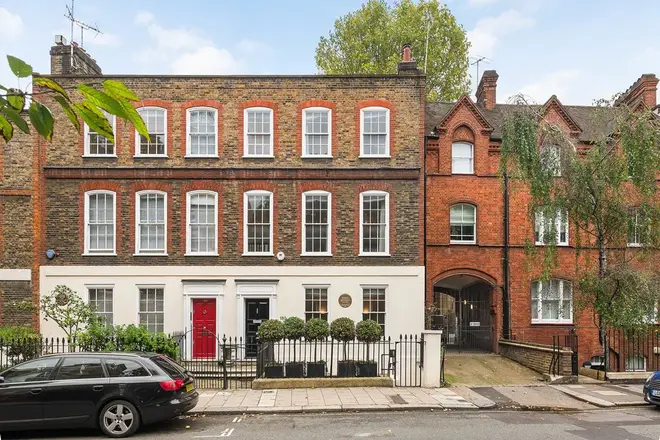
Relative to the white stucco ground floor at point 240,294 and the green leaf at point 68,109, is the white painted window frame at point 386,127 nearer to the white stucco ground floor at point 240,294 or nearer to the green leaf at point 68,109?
the white stucco ground floor at point 240,294

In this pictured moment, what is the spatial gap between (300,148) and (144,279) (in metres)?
7.51

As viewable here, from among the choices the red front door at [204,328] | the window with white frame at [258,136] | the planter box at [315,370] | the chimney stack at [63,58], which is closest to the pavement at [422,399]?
the planter box at [315,370]

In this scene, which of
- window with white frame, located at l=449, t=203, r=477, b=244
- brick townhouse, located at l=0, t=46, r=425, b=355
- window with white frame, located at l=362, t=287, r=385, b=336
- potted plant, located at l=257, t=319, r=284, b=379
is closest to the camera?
potted plant, located at l=257, t=319, r=284, b=379

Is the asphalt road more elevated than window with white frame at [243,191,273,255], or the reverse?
window with white frame at [243,191,273,255]

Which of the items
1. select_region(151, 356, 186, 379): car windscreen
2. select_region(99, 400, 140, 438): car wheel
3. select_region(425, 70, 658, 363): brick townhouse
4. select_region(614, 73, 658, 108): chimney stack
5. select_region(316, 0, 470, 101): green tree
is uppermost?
select_region(316, 0, 470, 101): green tree

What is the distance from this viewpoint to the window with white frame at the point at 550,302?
21.6m

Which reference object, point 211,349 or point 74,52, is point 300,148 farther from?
point 74,52

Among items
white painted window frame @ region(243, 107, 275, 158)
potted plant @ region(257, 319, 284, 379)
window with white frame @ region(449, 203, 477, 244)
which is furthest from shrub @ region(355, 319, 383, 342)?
white painted window frame @ region(243, 107, 275, 158)

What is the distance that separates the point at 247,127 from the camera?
66.5ft

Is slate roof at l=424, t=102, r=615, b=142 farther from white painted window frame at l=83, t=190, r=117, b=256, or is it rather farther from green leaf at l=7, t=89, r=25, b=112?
green leaf at l=7, t=89, r=25, b=112

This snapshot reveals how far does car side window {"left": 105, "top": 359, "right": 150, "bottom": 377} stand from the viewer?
10.8 m

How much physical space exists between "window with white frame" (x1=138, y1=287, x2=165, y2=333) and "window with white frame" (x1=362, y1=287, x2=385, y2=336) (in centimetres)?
748

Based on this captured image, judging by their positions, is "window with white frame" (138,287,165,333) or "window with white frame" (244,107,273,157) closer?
"window with white frame" (138,287,165,333)

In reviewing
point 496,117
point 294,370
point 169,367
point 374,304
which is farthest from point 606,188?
point 169,367
